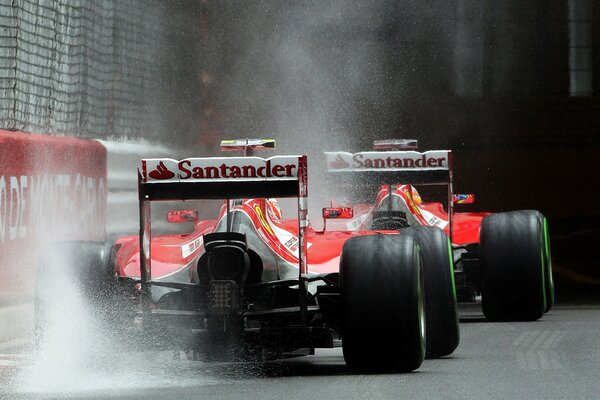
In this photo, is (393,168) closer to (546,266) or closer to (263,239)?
(546,266)

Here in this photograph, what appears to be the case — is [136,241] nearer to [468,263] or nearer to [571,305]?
[468,263]

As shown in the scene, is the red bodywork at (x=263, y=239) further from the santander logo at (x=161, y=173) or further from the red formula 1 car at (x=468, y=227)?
the red formula 1 car at (x=468, y=227)

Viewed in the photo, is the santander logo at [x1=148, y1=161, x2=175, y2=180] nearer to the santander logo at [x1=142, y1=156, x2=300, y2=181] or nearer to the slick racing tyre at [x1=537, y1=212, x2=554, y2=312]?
the santander logo at [x1=142, y1=156, x2=300, y2=181]

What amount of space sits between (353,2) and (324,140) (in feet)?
11.9

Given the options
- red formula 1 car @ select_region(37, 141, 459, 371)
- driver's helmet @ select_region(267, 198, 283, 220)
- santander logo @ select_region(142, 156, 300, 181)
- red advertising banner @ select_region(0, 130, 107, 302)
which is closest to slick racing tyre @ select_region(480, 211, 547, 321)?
driver's helmet @ select_region(267, 198, 283, 220)

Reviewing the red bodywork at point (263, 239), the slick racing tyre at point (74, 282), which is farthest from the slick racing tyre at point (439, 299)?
the slick racing tyre at point (74, 282)

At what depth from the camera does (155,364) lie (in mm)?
11070

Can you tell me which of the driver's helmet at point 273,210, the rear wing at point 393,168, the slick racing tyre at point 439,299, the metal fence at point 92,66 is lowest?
the slick racing tyre at point 439,299

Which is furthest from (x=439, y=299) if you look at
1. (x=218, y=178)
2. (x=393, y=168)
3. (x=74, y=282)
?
(x=393, y=168)

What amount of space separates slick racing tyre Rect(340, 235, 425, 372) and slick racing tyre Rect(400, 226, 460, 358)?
1149 mm

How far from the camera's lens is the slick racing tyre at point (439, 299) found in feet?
36.4

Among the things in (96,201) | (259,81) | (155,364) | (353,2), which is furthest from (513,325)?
(353,2)

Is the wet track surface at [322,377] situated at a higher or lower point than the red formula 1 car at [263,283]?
lower

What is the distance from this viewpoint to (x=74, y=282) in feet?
38.2
